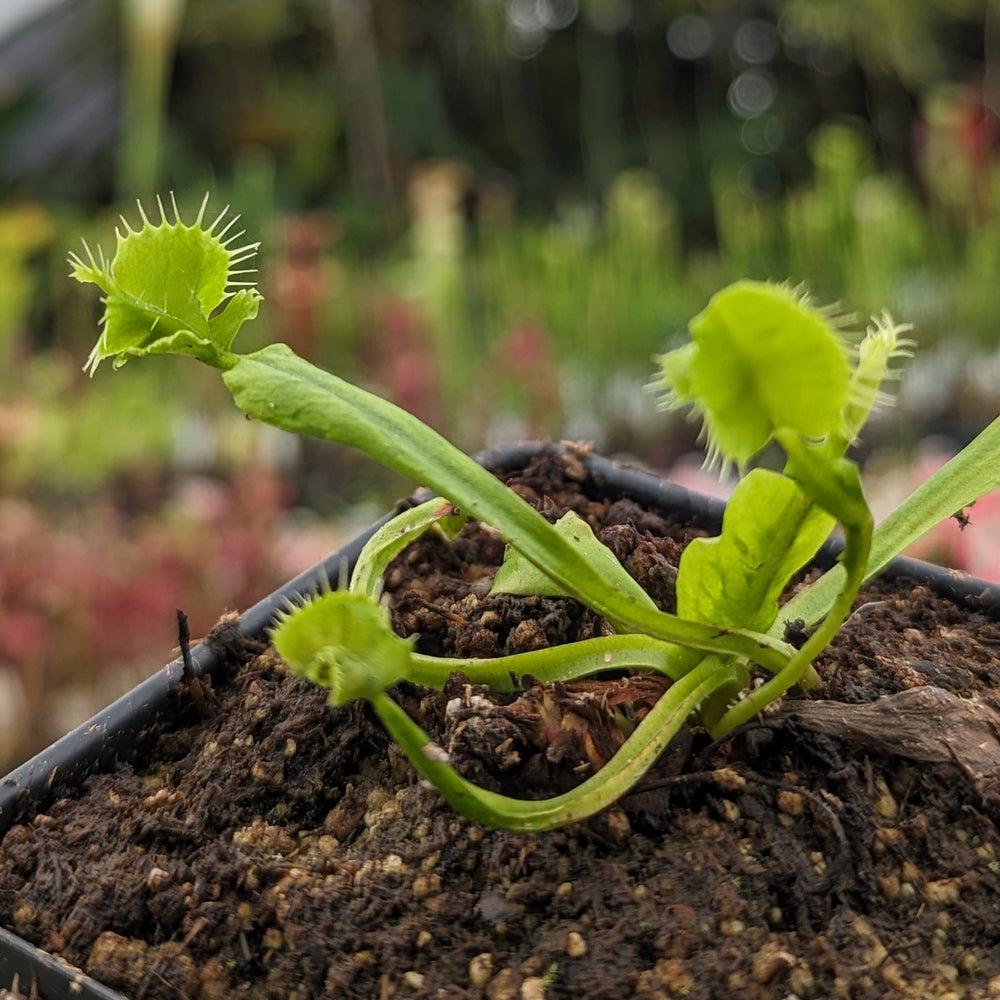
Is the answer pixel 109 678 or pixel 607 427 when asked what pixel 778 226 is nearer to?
pixel 607 427

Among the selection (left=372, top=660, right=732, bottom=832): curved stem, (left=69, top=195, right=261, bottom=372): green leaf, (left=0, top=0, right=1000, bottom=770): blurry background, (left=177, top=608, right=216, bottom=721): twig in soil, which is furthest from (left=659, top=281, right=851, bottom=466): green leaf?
(left=0, top=0, right=1000, bottom=770): blurry background

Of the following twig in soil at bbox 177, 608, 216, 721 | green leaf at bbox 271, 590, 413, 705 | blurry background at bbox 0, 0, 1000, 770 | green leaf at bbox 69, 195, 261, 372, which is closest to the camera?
green leaf at bbox 271, 590, 413, 705

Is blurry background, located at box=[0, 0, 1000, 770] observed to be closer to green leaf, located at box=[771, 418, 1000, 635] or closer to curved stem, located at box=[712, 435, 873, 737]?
green leaf, located at box=[771, 418, 1000, 635]

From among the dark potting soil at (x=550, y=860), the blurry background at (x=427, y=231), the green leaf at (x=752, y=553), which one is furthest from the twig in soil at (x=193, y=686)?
the blurry background at (x=427, y=231)

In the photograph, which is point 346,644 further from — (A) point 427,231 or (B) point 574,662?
(A) point 427,231

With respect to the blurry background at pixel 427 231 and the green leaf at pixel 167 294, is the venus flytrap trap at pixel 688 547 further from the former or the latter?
the blurry background at pixel 427 231

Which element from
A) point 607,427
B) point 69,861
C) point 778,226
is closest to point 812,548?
point 69,861
